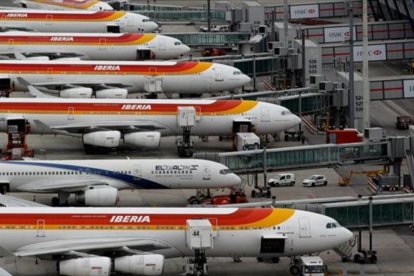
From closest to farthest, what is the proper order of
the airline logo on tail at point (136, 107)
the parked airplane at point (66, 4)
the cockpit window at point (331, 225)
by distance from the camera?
the cockpit window at point (331, 225)
the airline logo on tail at point (136, 107)
the parked airplane at point (66, 4)

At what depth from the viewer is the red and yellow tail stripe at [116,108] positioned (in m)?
128

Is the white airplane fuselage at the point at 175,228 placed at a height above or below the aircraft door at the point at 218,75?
below

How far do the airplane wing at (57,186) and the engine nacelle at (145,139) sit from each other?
17.8 m

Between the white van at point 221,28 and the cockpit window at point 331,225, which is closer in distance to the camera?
the cockpit window at point 331,225

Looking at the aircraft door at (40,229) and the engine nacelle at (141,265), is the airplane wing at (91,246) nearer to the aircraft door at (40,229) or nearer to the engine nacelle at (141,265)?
the aircraft door at (40,229)

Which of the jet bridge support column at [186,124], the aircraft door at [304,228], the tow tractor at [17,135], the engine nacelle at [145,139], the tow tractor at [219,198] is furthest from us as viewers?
the jet bridge support column at [186,124]

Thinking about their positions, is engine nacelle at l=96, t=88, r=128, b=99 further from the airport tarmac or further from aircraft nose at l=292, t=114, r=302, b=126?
aircraft nose at l=292, t=114, r=302, b=126

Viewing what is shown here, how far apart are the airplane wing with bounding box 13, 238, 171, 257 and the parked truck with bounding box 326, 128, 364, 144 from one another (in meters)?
34.1

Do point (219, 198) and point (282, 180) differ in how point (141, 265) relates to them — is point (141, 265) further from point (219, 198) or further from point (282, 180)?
point (282, 180)

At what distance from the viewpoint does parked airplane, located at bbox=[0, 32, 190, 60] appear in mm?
159125

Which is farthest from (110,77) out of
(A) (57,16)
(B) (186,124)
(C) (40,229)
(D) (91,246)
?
(D) (91,246)

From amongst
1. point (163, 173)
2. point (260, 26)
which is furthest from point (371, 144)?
point (260, 26)

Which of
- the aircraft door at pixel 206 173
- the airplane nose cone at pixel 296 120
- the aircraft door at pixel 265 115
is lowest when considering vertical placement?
the aircraft door at pixel 206 173

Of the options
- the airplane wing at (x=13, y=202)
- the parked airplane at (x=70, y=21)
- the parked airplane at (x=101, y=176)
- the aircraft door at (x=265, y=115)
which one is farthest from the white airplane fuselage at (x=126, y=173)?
the parked airplane at (x=70, y=21)
